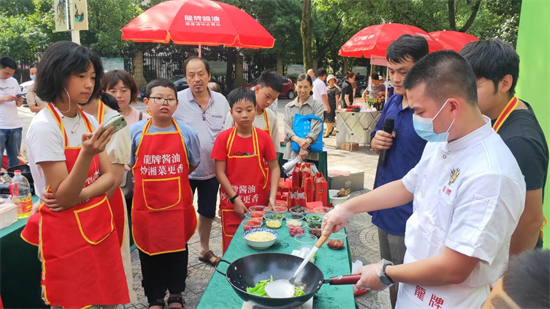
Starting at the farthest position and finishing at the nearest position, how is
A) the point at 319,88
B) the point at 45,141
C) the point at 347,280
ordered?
the point at 319,88, the point at 45,141, the point at 347,280

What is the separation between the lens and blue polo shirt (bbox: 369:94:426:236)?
233 centimetres

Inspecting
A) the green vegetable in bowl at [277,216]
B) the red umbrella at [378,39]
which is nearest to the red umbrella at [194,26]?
the green vegetable in bowl at [277,216]

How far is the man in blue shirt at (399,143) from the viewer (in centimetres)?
230

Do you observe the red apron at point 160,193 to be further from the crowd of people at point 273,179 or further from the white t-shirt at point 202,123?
the white t-shirt at point 202,123

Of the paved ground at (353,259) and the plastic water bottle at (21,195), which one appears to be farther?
the paved ground at (353,259)

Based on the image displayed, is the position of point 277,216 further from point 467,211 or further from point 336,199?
point 336,199

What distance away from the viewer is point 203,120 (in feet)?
11.7

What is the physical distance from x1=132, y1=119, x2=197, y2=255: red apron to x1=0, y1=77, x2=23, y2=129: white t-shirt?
4.35 metres

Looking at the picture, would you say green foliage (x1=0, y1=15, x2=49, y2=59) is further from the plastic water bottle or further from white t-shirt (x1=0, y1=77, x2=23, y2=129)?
the plastic water bottle

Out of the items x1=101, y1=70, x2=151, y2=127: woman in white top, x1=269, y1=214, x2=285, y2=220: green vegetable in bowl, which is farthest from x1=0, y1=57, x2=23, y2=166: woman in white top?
x1=269, y1=214, x2=285, y2=220: green vegetable in bowl

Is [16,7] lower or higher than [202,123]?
higher

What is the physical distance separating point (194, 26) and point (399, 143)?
3529 mm

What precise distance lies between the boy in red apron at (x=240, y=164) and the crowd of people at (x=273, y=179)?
0.01m

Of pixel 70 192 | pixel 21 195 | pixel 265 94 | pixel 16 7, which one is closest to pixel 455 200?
pixel 70 192
